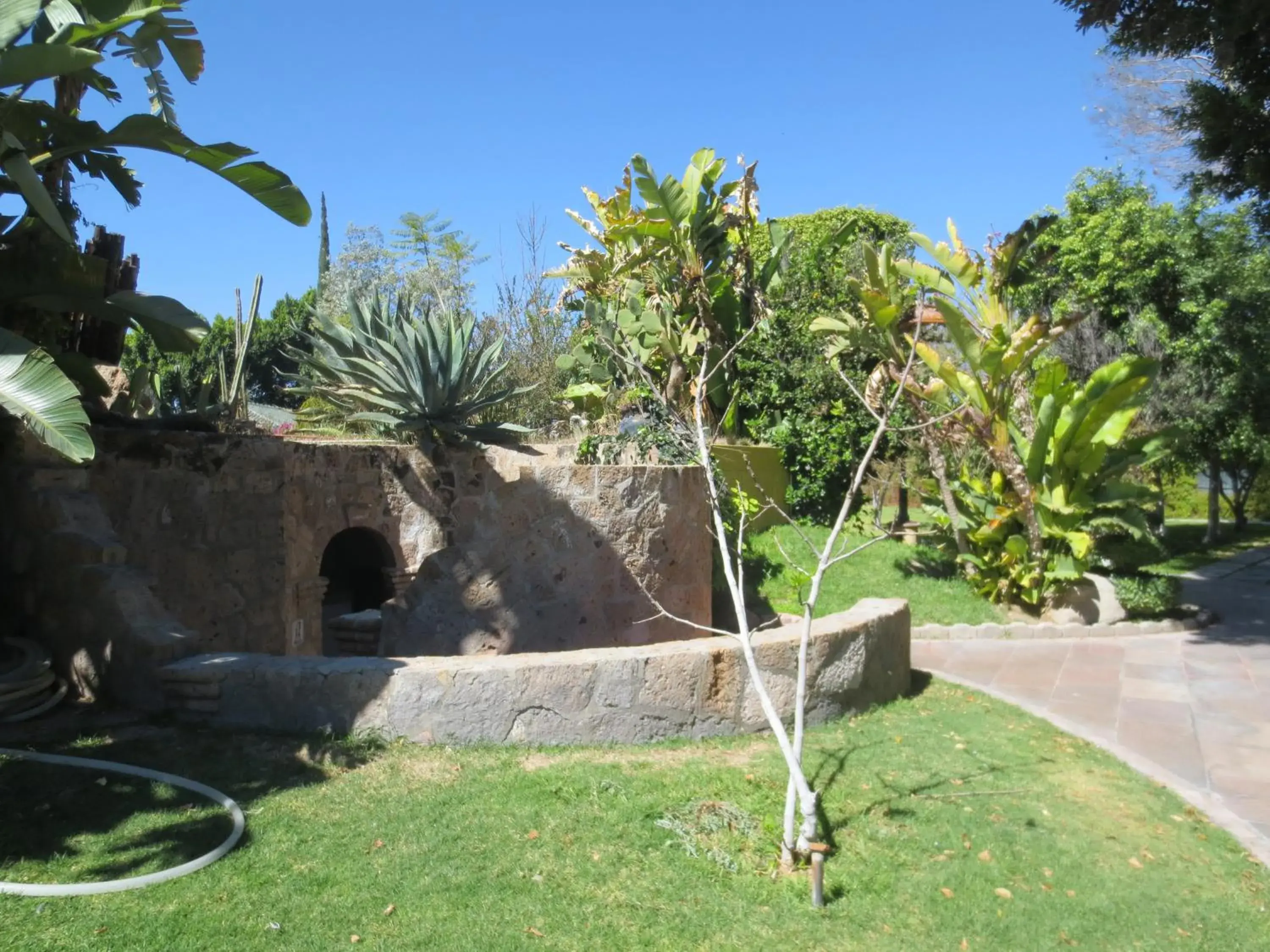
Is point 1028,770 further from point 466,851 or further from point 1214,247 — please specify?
point 1214,247

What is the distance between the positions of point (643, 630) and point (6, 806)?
241 inches

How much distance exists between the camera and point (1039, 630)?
12453 mm

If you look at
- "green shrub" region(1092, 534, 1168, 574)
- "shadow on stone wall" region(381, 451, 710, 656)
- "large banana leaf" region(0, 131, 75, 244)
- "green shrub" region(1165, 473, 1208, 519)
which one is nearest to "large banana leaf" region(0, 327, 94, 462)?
"large banana leaf" region(0, 131, 75, 244)

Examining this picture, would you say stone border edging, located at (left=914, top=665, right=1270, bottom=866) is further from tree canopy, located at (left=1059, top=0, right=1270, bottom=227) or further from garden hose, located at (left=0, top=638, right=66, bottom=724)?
garden hose, located at (left=0, top=638, right=66, bottom=724)

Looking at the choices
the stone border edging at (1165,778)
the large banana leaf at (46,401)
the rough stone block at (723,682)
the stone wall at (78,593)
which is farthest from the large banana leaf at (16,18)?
the stone border edging at (1165,778)

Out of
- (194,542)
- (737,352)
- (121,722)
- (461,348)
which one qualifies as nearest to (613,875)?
(121,722)

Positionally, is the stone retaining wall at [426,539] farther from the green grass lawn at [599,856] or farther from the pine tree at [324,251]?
the pine tree at [324,251]

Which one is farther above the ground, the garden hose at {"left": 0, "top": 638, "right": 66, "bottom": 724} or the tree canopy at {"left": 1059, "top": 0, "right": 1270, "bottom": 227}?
the tree canopy at {"left": 1059, "top": 0, "right": 1270, "bottom": 227}

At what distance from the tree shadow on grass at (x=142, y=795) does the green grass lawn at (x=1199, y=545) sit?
16465 mm

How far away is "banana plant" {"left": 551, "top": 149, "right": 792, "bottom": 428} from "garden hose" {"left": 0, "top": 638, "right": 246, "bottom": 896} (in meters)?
8.38

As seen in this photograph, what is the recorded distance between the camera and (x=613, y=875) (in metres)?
4.61

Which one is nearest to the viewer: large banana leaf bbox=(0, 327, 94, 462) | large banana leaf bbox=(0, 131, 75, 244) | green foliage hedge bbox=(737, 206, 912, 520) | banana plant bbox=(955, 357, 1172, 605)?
large banana leaf bbox=(0, 327, 94, 462)

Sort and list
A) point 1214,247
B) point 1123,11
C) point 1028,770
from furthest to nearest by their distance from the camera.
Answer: point 1214,247 < point 1123,11 < point 1028,770

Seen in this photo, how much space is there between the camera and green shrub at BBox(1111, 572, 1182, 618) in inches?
507
